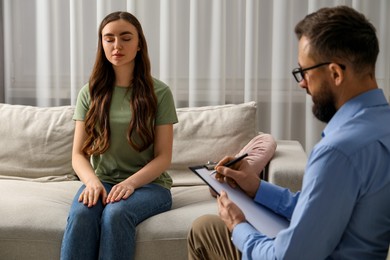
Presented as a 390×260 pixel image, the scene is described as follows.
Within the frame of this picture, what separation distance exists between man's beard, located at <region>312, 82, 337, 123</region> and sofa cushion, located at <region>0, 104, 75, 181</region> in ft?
5.85

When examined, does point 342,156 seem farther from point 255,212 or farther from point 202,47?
point 202,47

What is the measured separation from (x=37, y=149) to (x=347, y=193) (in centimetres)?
201

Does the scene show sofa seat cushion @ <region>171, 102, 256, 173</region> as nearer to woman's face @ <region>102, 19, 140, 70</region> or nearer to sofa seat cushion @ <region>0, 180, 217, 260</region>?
sofa seat cushion @ <region>0, 180, 217, 260</region>

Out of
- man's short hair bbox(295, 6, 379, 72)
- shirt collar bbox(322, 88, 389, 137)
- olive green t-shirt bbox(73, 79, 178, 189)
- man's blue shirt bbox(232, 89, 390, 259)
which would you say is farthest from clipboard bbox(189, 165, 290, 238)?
olive green t-shirt bbox(73, 79, 178, 189)

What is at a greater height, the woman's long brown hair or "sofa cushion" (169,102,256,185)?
the woman's long brown hair

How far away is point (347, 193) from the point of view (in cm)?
121

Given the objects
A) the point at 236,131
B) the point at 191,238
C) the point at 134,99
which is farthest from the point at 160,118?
the point at 191,238

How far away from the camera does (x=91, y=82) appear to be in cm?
255

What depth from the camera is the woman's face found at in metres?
2.46

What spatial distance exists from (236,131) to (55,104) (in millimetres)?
1213

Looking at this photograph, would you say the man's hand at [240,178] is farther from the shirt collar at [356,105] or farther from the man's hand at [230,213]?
the shirt collar at [356,105]

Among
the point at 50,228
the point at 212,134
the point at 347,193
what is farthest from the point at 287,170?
the point at 347,193

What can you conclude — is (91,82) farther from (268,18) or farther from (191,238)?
(268,18)

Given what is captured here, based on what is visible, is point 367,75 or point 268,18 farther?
point 268,18
